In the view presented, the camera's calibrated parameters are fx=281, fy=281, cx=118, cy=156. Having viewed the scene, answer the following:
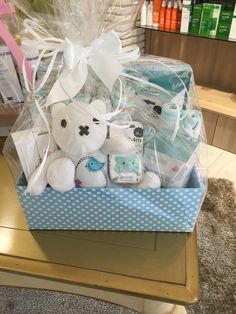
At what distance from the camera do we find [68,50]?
0.52m

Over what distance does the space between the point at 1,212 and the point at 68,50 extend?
14.7 inches

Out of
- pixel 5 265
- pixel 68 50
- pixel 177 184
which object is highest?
pixel 68 50

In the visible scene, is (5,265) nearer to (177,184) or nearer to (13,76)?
(177,184)

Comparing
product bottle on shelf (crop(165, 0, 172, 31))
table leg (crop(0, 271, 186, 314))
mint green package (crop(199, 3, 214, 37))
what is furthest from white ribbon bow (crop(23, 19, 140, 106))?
product bottle on shelf (crop(165, 0, 172, 31))

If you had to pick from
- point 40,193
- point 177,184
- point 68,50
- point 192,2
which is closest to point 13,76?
point 68,50

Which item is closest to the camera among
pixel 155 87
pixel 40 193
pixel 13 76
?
pixel 40 193

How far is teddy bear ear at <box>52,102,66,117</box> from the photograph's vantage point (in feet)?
1.70

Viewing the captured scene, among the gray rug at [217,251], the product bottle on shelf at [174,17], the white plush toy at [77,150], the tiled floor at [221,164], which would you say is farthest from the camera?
the product bottle on shelf at [174,17]

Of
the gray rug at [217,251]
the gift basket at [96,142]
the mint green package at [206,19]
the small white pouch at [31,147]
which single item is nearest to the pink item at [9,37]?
the gift basket at [96,142]

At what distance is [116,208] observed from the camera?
511 millimetres

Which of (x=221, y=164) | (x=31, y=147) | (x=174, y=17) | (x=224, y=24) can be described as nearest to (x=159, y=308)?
(x=31, y=147)

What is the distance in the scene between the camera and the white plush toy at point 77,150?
1.57 feet

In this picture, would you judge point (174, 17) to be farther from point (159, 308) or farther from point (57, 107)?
point (159, 308)

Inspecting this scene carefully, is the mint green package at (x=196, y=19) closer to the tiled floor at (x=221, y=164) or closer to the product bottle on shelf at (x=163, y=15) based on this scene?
the product bottle on shelf at (x=163, y=15)
